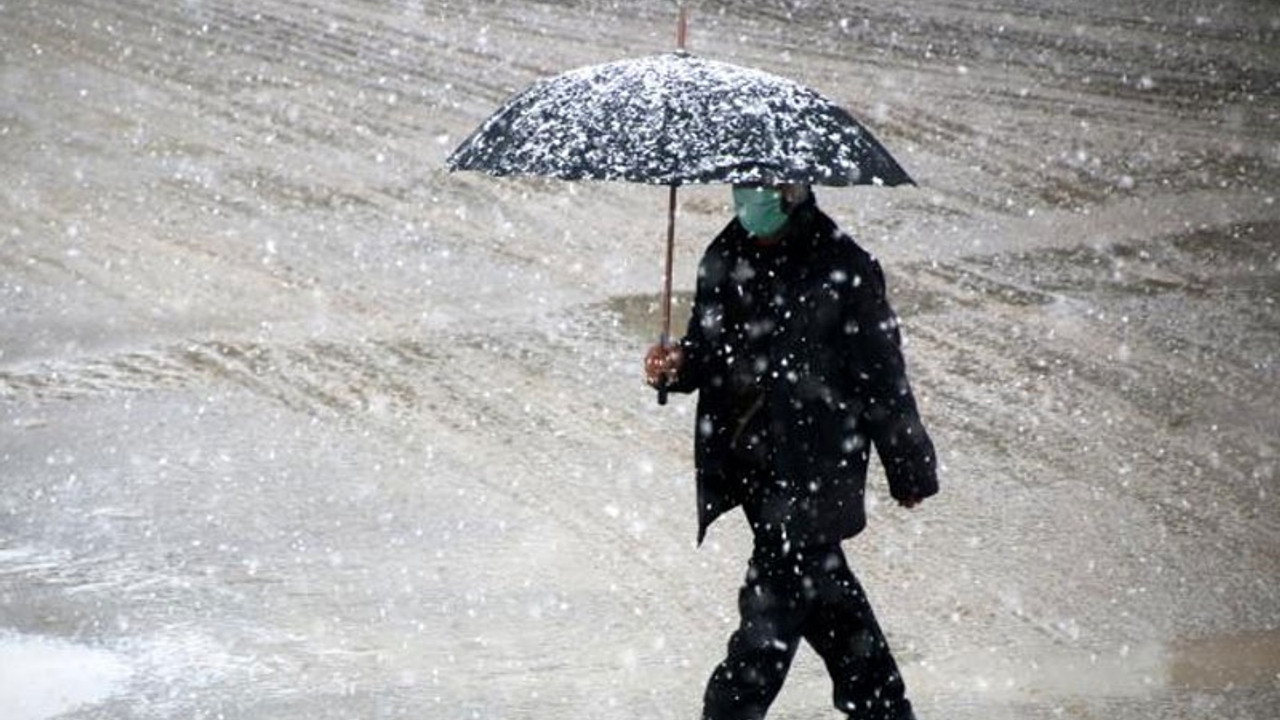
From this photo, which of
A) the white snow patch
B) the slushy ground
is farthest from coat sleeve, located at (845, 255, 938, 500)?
the white snow patch

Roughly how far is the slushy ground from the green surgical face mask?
150 cm

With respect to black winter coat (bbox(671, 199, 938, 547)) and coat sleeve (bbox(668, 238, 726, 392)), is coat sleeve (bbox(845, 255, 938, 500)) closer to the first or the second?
black winter coat (bbox(671, 199, 938, 547))

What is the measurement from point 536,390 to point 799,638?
12.7ft

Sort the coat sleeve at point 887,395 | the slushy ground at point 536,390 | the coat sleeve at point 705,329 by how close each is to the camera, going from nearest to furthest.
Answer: the coat sleeve at point 887,395
the coat sleeve at point 705,329
the slushy ground at point 536,390

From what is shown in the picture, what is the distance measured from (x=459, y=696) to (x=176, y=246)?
5.64m

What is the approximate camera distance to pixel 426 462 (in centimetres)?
792

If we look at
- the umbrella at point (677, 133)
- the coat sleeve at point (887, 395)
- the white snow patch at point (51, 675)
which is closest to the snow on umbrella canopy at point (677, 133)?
the umbrella at point (677, 133)

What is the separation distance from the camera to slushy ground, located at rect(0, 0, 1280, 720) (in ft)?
20.3

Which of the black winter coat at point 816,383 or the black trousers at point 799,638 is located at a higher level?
the black winter coat at point 816,383

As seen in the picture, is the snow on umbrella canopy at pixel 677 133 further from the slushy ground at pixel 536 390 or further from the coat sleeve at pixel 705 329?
the slushy ground at pixel 536 390

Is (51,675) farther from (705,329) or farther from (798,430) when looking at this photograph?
(798,430)

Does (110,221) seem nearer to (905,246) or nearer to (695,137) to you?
(905,246)

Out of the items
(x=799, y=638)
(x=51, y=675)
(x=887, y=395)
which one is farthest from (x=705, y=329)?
(x=51, y=675)

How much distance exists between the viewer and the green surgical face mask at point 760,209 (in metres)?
4.88
